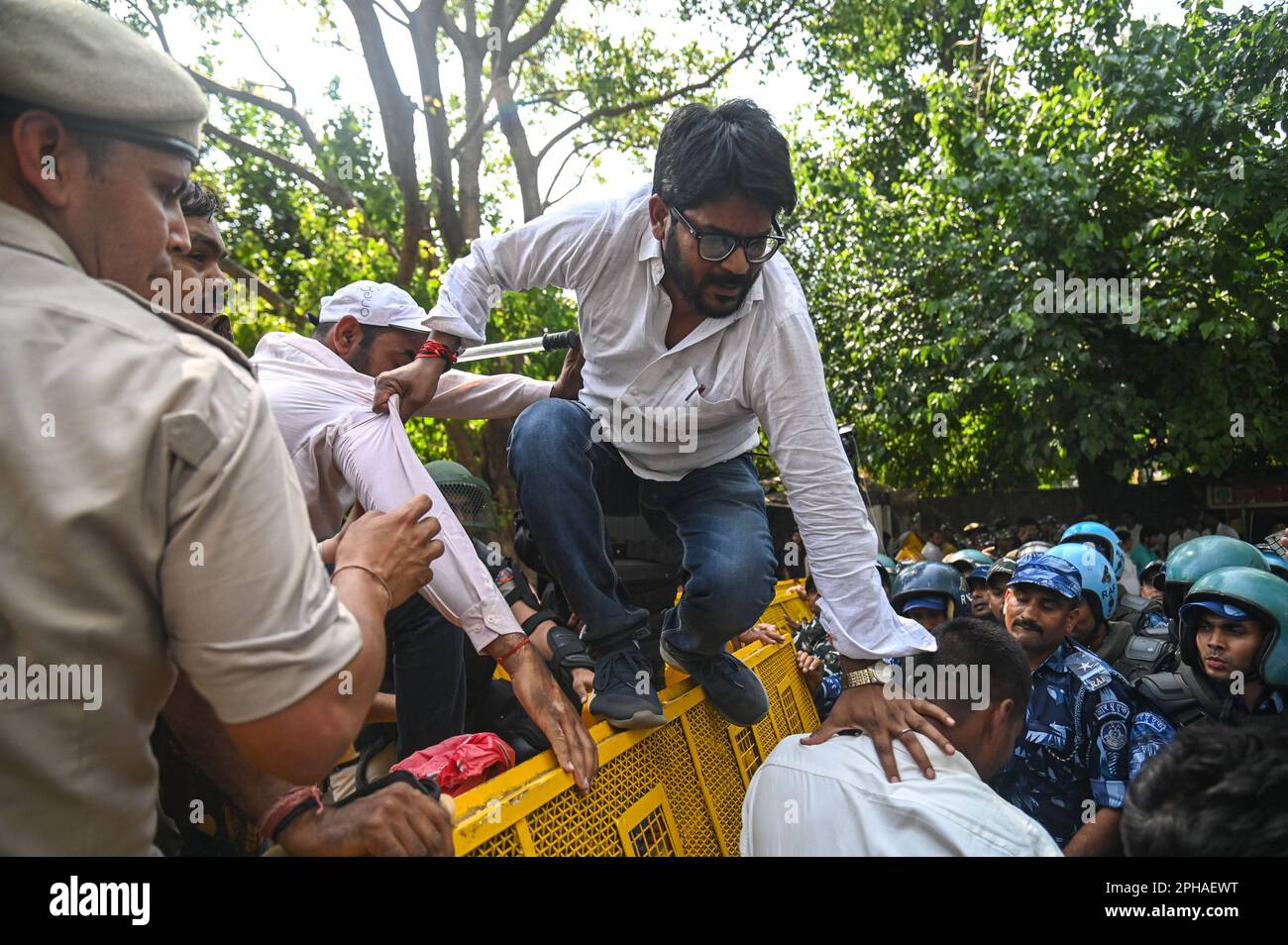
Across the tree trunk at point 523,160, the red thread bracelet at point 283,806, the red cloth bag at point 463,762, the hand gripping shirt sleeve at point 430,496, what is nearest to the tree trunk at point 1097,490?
the tree trunk at point 523,160

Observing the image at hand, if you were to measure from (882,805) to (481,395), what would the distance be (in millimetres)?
2133

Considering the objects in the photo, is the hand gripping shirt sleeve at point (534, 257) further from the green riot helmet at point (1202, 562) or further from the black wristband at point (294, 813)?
the green riot helmet at point (1202, 562)

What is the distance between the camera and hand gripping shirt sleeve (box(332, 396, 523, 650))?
257 centimetres

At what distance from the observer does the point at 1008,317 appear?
1038cm

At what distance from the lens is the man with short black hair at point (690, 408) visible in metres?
2.71

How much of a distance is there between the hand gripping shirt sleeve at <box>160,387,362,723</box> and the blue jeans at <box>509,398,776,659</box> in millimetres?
1532

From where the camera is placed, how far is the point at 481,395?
11.8 feet

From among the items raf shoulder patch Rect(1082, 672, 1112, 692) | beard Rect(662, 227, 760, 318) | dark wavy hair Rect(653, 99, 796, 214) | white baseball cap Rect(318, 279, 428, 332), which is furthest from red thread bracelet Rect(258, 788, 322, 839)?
raf shoulder patch Rect(1082, 672, 1112, 692)

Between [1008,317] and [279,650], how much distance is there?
405 inches

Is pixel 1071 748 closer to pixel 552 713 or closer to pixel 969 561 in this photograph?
pixel 552 713

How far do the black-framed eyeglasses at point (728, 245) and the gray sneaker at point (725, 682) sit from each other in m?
1.19

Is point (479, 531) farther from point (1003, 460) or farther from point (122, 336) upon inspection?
point (1003, 460)

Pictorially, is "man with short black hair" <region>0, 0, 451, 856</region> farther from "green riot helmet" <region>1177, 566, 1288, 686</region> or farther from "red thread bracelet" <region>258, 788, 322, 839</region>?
"green riot helmet" <region>1177, 566, 1288, 686</region>

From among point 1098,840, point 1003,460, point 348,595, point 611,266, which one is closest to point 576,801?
point 348,595
